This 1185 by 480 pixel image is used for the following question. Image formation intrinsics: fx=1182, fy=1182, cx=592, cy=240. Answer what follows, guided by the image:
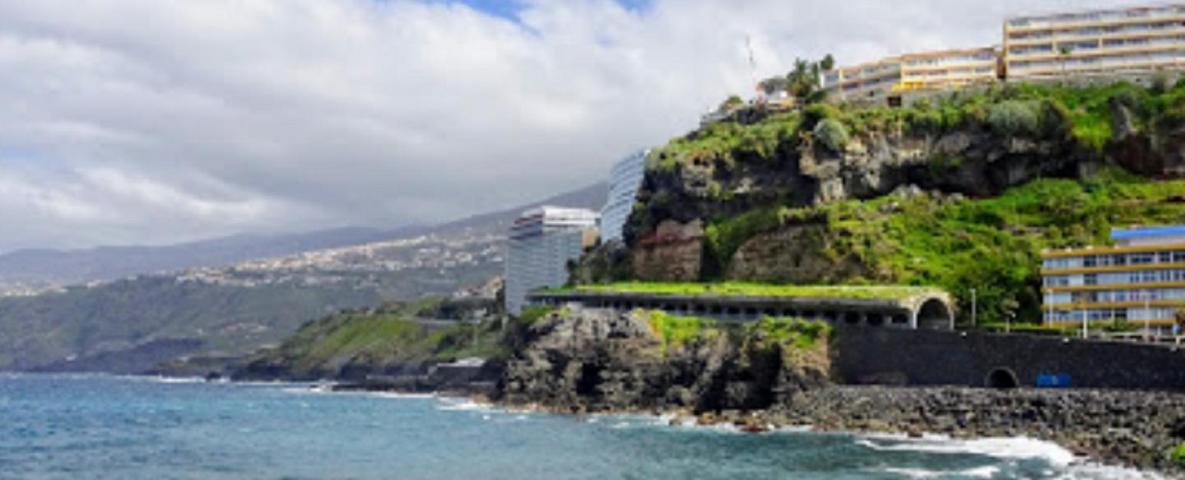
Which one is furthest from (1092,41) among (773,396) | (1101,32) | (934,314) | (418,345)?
(418,345)

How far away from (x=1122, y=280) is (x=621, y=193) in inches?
3906

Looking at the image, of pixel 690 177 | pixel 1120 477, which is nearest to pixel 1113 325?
pixel 1120 477

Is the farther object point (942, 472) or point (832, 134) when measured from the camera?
point (832, 134)

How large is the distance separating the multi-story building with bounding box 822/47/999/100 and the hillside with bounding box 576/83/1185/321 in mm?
13804

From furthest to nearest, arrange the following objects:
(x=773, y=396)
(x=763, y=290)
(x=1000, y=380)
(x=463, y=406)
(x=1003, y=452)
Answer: (x=463, y=406) < (x=763, y=290) < (x=773, y=396) < (x=1000, y=380) < (x=1003, y=452)

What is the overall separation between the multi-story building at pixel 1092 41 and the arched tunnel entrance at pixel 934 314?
3697 centimetres

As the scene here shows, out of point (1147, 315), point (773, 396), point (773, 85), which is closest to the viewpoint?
point (1147, 315)

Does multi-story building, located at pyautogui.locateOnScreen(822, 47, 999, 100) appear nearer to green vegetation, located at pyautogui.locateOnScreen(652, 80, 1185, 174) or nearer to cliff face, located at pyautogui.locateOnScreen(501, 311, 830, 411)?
green vegetation, located at pyautogui.locateOnScreen(652, 80, 1185, 174)

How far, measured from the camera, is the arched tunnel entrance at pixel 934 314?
8556 centimetres

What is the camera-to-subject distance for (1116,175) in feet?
320

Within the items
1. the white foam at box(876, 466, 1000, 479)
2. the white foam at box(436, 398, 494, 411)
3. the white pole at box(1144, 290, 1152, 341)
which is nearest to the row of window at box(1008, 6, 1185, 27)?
the white pole at box(1144, 290, 1152, 341)

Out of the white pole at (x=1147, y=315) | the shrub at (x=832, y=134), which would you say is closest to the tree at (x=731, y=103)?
the shrub at (x=832, y=134)

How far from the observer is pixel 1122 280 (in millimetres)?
76562

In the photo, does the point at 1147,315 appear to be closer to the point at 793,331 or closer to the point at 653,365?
the point at 793,331
